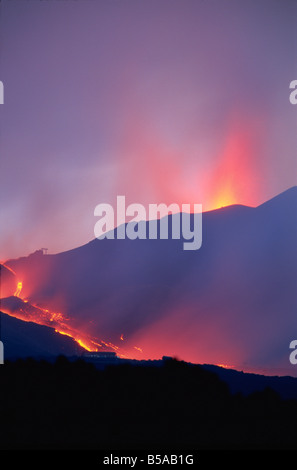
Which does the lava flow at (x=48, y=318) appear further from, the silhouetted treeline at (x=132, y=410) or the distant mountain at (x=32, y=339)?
the silhouetted treeline at (x=132, y=410)

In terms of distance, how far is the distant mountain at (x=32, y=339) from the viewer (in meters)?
12.9

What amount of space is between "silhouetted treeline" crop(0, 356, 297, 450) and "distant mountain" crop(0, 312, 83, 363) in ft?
23.8

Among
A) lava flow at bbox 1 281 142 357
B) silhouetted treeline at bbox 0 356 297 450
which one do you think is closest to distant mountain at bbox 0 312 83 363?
lava flow at bbox 1 281 142 357

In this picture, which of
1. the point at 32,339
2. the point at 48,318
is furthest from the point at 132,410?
the point at 48,318

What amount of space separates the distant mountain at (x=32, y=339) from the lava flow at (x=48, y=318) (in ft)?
0.59

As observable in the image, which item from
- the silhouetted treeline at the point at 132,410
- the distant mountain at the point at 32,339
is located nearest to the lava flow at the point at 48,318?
the distant mountain at the point at 32,339

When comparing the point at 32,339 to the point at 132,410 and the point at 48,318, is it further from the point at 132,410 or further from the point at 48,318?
the point at 132,410

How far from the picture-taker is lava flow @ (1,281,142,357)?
12.9 meters

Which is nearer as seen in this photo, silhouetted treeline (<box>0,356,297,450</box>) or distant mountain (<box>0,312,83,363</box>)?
silhouetted treeline (<box>0,356,297,450</box>)

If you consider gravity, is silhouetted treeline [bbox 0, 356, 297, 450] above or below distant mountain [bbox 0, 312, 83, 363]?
below

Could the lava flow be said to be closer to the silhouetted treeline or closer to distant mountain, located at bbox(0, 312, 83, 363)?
distant mountain, located at bbox(0, 312, 83, 363)

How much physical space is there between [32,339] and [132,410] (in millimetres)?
9562

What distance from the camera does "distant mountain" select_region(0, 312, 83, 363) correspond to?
507 inches
